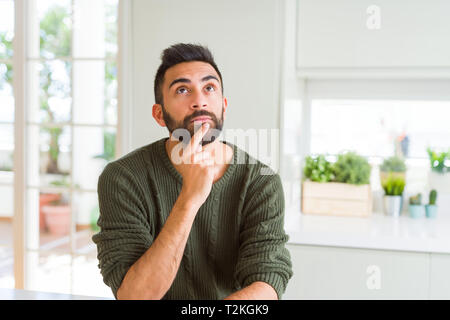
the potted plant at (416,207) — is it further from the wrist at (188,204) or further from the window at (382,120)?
the wrist at (188,204)

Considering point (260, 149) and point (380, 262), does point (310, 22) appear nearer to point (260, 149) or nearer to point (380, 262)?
point (260, 149)

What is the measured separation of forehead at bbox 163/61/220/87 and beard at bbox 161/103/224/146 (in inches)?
3.7

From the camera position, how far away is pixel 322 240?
196 centimetres

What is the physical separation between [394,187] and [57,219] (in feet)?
16.8

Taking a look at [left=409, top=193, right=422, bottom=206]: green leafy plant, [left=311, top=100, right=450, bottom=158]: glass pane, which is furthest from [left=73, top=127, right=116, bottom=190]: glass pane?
[left=409, top=193, right=422, bottom=206]: green leafy plant

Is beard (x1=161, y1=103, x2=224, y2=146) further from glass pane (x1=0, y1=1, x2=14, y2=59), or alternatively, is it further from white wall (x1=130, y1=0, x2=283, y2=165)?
glass pane (x1=0, y1=1, x2=14, y2=59)

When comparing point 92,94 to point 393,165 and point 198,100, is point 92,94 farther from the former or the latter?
point 198,100

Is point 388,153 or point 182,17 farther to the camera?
point 388,153

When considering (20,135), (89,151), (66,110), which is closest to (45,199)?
(89,151)

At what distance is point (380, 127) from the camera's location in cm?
261

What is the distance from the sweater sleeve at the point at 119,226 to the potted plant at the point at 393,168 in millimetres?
1686

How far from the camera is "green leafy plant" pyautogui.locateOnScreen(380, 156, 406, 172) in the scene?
250cm

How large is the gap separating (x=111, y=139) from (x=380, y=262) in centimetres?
464

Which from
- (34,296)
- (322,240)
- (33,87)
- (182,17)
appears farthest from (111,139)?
(34,296)
